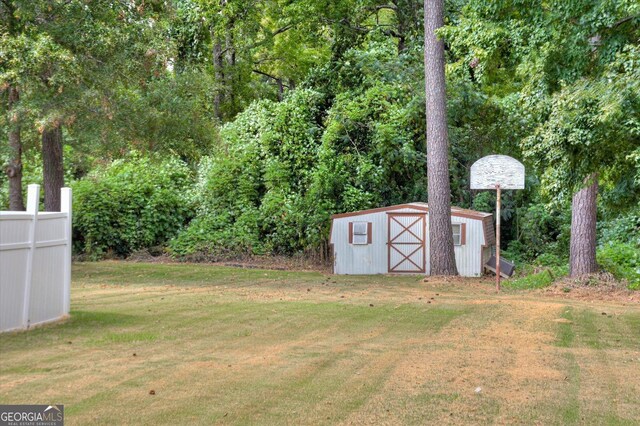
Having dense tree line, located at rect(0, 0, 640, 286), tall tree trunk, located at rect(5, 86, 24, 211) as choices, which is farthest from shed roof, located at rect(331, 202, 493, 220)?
tall tree trunk, located at rect(5, 86, 24, 211)

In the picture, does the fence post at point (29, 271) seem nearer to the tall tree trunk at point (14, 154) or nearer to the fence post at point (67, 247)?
the fence post at point (67, 247)

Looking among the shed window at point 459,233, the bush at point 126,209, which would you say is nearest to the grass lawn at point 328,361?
the shed window at point 459,233

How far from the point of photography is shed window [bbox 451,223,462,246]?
23.8 m

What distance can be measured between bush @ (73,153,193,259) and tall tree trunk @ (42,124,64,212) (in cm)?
552

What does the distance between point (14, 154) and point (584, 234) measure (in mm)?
13475

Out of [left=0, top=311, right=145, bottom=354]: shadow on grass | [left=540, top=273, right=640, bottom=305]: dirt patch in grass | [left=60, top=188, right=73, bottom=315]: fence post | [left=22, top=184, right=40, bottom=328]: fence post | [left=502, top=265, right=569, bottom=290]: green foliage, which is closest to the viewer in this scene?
[left=0, top=311, right=145, bottom=354]: shadow on grass

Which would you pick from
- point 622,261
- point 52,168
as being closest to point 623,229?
point 622,261

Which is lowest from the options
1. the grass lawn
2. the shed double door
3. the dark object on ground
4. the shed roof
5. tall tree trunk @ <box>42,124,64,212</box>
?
the grass lawn

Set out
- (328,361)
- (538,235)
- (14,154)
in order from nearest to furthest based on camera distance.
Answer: (328,361) < (14,154) < (538,235)

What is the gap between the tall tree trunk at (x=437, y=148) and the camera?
21297 mm

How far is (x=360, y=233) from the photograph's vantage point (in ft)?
80.6

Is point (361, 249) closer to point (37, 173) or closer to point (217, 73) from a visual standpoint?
point (37, 173)

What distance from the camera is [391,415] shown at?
263 inches

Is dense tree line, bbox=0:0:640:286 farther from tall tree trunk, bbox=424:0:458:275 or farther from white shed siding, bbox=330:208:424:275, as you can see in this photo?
white shed siding, bbox=330:208:424:275
